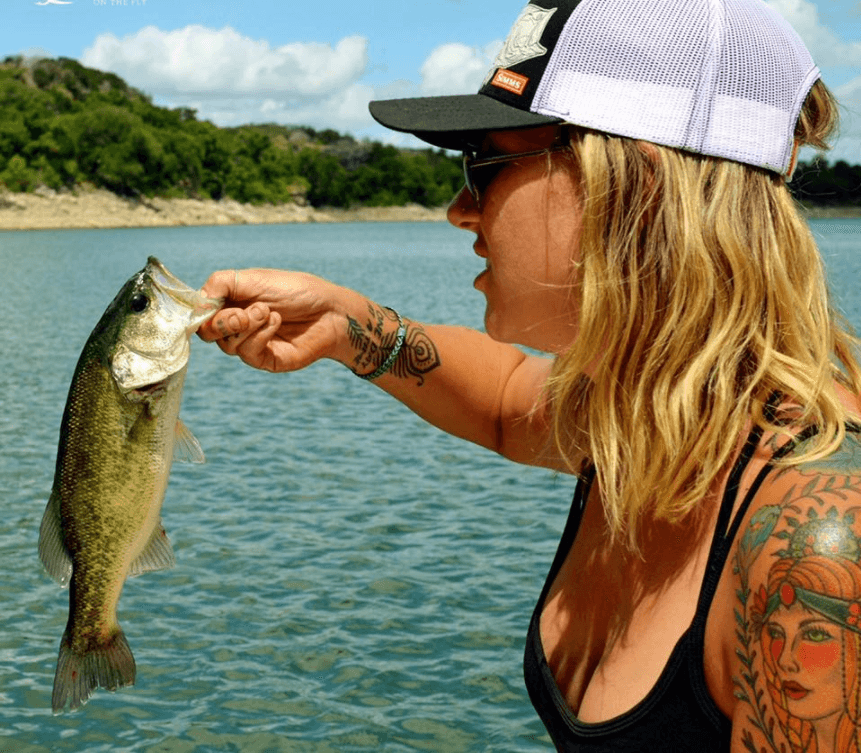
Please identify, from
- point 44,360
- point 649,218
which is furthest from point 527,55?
point 44,360

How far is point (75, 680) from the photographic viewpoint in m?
3.02

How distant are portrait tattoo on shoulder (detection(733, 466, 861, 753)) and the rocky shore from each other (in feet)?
309

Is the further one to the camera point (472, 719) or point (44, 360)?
point (44, 360)

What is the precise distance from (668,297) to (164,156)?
10722 centimetres

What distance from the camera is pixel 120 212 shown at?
321ft

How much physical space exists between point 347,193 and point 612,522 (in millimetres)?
132154

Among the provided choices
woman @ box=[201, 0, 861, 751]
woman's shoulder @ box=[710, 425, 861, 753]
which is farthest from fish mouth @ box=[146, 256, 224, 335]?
woman's shoulder @ box=[710, 425, 861, 753]

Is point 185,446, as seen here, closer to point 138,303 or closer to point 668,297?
point 138,303

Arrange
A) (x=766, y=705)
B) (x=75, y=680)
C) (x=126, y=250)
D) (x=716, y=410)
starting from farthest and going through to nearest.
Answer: (x=126, y=250)
(x=75, y=680)
(x=716, y=410)
(x=766, y=705)

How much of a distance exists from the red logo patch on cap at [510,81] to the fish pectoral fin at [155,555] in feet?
5.16

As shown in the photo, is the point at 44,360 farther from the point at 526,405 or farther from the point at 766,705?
the point at 766,705

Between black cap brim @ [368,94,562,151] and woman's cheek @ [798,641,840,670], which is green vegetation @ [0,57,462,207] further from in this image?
woman's cheek @ [798,641,840,670]

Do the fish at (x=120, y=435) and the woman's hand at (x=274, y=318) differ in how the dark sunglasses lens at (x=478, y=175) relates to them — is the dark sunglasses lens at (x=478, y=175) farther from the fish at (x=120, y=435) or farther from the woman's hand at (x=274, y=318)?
the fish at (x=120, y=435)

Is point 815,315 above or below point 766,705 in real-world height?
above
